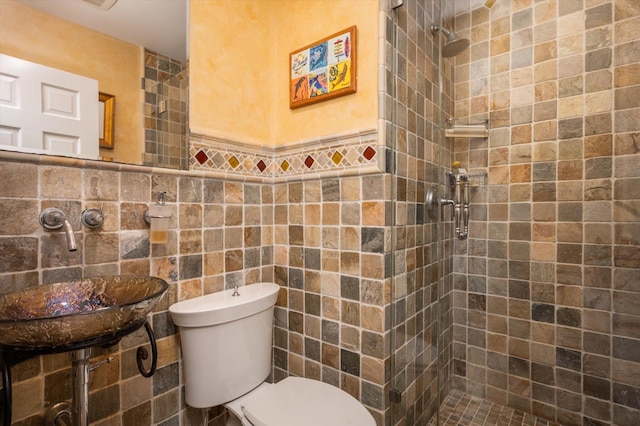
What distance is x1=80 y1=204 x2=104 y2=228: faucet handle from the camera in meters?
0.93

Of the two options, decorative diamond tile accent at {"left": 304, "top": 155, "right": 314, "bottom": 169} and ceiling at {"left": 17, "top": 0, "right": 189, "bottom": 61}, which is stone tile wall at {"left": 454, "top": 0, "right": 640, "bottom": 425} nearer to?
decorative diamond tile accent at {"left": 304, "top": 155, "right": 314, "bottom": 169}

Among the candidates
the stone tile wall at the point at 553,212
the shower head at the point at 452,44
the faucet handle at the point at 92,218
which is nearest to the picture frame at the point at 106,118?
the faucet handle at the point at 92,218

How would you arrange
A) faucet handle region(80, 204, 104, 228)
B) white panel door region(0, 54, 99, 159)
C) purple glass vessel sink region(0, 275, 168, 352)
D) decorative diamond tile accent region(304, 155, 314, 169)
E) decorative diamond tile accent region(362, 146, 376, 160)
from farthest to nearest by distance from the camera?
decorative diamond tile accent region(304, 155, 314, 169), decorative diamond tile accent region(362, 146, 376, 160), faucet handle region(80, 204, 104, 228), white panel door region(0, 54, 99, 159), purple glass vessel sink region(0, 275, 168, 352)

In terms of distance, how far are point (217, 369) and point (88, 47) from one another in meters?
1.18

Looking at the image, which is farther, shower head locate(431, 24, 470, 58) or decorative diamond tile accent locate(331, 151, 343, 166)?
shower head locate(431, 24, 470, 58)

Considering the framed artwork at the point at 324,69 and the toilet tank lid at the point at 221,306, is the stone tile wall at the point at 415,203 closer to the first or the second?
the framed artwork at the point at 324,69

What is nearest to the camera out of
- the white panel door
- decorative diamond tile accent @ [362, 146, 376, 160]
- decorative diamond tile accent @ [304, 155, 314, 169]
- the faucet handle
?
the white panel door

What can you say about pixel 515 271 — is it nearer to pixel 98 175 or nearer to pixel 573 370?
pixel 573 370

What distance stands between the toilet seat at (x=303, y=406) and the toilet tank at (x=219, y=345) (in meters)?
0.10

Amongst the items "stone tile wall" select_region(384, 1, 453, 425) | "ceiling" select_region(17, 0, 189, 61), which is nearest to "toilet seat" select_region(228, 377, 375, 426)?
"stone tile wall" select_region(384, 1, 453, 425)

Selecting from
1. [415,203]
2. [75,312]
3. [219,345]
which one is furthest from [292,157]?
[75,312]

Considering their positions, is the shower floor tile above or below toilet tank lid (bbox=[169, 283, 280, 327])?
below

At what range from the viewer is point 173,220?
3.75ft

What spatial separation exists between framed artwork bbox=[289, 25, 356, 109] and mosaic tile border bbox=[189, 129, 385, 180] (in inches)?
7.8
